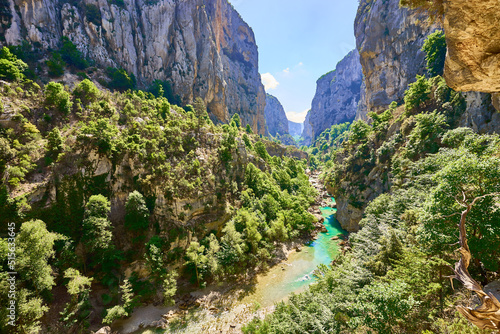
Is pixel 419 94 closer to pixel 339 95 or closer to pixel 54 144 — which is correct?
pixel 54 144

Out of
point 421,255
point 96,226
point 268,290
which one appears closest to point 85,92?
point 96,226

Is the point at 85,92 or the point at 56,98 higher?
the point at 85,92

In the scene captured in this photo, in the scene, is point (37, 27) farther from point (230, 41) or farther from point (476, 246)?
point (230, 41)

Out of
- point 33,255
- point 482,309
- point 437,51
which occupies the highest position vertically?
point 437,51

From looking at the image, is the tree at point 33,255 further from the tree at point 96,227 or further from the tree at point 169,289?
the tree at point 169,289

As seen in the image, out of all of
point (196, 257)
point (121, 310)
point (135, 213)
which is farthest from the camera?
point (135, 213)

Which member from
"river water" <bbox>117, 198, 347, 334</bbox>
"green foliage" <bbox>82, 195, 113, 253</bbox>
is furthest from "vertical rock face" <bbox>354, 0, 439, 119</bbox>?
"green foliage" <bbox>82, 195, 113, 253</bbox>
